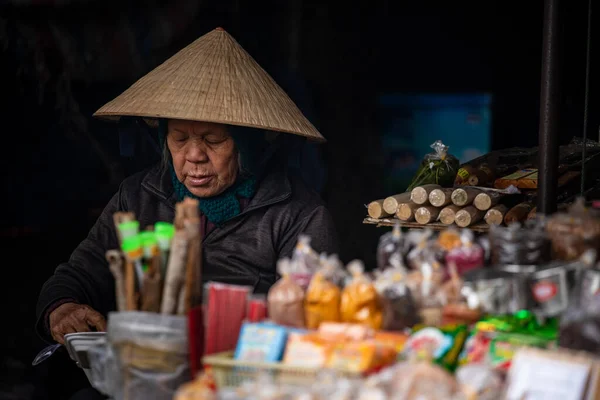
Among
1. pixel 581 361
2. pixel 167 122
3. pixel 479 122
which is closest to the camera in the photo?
pixel 581 361

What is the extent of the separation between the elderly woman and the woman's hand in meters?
0.10

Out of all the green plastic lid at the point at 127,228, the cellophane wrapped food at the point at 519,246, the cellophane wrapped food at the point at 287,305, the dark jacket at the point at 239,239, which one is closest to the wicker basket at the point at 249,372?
the cellophane wrapped food at the point at 287,305

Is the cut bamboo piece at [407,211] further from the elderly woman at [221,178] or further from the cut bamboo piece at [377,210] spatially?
the elderly woman at [221,178]

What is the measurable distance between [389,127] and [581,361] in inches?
171

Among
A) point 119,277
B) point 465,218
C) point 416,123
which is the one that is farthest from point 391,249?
point 416,123

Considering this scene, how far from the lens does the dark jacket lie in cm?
332

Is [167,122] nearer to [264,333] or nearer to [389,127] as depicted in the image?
[264,333]

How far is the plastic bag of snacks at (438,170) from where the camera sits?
4.10 meters

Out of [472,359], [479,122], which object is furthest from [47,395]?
[479,122]

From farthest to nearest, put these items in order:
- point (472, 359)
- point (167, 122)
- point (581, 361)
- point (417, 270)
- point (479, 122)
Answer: point (479, 122) → point (167, 122) → point (417, 270) → point (472, 359) → point (581, 361)

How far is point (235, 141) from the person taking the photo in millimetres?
3355

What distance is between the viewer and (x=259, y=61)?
5.36 meters

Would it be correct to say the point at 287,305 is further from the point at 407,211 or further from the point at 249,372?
the point at 407,211

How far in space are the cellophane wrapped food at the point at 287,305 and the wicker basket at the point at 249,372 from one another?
15cm
